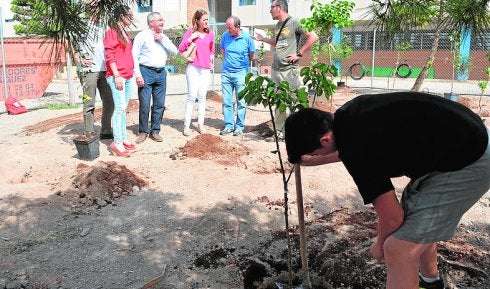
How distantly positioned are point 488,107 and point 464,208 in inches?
368

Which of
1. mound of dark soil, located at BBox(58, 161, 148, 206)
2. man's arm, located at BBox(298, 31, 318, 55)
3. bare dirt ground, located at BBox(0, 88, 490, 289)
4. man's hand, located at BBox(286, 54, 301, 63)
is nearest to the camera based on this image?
bare dirt ground, located at BBox(0, 88, 490, 289)

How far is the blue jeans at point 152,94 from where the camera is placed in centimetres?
606

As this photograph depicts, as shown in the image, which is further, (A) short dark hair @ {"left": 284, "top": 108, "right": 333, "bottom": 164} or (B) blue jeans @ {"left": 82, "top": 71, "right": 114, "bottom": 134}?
(B) blue jeans @ {"left": 82, "top": 71, "right": 114, "bottom": 134}

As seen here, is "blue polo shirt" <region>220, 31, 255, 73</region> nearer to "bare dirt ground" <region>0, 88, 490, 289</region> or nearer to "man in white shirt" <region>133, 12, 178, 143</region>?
"man in white shirt" <region>133, 12, 178, 143</region>

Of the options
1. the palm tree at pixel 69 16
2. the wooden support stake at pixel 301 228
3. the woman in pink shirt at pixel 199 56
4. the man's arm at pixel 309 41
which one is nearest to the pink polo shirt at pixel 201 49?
the woman in pink shirt at pixel 199 56

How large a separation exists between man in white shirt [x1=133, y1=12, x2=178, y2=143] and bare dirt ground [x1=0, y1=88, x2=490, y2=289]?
2.59 ft

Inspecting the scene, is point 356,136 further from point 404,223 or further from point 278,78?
point 278,78

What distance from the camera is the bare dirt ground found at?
113 inches

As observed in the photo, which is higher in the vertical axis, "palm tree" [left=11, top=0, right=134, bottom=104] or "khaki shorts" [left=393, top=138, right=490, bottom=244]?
"palm tree" [left=11, top=0, right=134, bottom=104]

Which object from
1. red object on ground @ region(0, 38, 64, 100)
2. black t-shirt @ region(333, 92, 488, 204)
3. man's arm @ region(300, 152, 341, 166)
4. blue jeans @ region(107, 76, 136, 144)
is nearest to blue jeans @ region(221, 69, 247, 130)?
blue jeans @ region(107, 76, 136, 144)

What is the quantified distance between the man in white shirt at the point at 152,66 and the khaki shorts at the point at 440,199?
176 inches

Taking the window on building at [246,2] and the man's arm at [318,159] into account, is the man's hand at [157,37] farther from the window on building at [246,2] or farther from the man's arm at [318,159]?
the window on building at [246,2]

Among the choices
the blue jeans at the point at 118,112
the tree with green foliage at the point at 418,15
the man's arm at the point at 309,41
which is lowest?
the blue jeans at the point at 118,112

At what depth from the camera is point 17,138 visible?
22.7 feet
